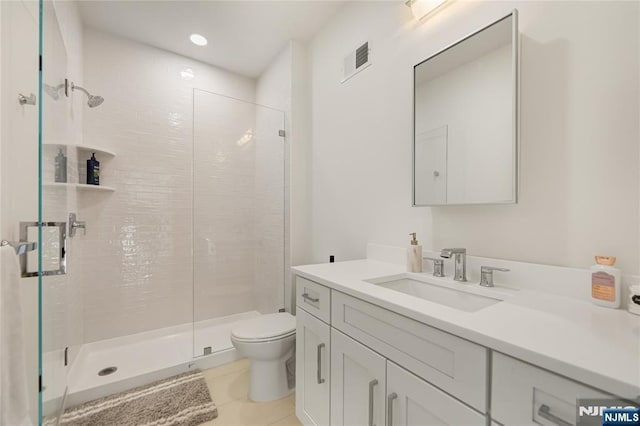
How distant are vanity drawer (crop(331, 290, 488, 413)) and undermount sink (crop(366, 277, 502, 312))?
0.23m

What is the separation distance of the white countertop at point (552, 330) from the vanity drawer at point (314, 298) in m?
0.20

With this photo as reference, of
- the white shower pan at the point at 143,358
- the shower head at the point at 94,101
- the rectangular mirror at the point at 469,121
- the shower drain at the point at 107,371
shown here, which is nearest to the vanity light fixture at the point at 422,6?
the rectangular mirror at the point at 469,121

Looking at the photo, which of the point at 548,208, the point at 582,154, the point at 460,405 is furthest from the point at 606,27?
the point at 460,405

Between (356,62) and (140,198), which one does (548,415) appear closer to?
(356,62)

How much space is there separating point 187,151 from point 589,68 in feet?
9.46

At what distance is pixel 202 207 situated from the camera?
8.34 ft

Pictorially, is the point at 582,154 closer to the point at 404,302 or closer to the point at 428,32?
the point at 404,302

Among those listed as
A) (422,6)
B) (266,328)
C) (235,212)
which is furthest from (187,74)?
(266,328)

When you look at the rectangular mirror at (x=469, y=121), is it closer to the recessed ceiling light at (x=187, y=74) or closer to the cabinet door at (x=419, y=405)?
the cabinet door at (x=419, y=405)

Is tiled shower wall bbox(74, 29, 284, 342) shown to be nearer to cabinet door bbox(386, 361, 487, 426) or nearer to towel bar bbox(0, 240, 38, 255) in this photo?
towel bar bbox(0, 240, 38, 255)

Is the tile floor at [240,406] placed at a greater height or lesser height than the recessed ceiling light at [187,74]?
lesser

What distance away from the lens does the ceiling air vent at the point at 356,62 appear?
1754mm

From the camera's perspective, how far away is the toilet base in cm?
168

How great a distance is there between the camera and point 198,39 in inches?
92.0
